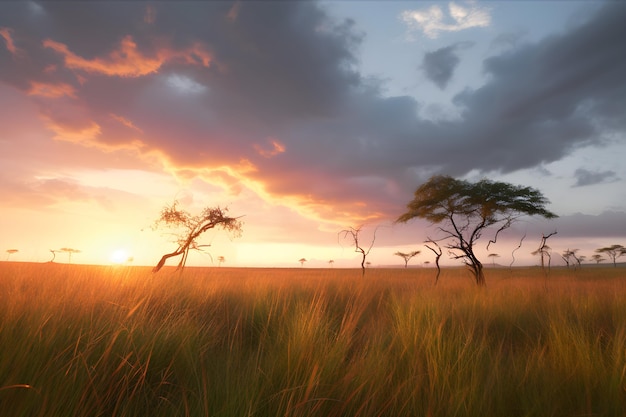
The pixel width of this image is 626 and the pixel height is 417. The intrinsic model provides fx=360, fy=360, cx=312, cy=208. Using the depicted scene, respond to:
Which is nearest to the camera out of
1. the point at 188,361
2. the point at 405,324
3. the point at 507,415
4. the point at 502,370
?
the point at 507,415

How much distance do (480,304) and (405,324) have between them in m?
3.92

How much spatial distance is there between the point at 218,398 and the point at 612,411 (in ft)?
10.8

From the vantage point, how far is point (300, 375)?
3010mm

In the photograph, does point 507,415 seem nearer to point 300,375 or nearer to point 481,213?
point 300,375

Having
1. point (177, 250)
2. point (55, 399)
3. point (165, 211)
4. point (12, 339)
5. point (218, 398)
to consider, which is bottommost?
point (218, 398)

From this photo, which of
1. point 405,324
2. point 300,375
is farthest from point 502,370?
point 300,375

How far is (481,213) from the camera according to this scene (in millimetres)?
19188

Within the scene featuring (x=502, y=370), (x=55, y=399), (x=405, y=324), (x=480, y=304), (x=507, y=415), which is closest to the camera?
(x=55, y=399)

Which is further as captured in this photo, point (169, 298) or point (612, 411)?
point (169, 298)

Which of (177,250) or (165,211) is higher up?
(165,211)

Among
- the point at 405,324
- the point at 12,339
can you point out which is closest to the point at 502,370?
the point at 405,324

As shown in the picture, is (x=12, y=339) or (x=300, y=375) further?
(x=300, y=375)

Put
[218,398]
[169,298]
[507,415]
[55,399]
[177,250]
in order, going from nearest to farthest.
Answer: [55,399]
[218,398]
[507,415]
[169,298]
[177,250]

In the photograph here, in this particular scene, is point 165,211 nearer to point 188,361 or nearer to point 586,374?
point 188,361
